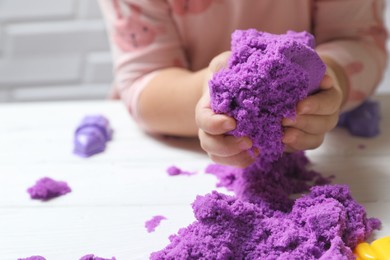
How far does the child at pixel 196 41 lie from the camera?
664 millimetres

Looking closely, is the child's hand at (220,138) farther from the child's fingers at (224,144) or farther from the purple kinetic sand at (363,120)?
the purple kinetic sand at (363,120)

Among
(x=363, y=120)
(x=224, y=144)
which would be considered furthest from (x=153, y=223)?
(x=363, y=120)

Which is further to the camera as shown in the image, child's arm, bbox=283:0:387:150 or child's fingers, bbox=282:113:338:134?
child's arm, bbox=283:0:387:150

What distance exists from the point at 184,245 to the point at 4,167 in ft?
0.98

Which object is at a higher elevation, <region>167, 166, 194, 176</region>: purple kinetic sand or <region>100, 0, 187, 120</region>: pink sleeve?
<region>100, 0, 187, 120</region>: pink sleeve

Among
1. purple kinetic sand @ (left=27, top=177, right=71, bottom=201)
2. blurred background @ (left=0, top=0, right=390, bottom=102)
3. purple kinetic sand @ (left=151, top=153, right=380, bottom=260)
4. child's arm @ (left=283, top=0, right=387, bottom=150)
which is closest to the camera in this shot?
purple kinetic sand @ (left=151, top=153, right=380, bottom=260)

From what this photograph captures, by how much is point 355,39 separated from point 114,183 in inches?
14.4

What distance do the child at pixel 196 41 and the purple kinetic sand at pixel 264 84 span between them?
0.53 ft

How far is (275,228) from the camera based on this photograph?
446 millimetres

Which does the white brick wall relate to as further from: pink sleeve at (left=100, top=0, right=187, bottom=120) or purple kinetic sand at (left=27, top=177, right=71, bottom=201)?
purple kinetic sand at (left=27, top=177, right=71, bottom=201)

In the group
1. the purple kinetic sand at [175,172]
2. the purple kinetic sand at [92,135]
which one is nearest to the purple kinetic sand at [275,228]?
the purple kinetic sand at [175,172]

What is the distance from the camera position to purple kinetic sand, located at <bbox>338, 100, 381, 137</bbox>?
664mm

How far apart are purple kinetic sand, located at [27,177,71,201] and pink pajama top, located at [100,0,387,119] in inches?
6.4

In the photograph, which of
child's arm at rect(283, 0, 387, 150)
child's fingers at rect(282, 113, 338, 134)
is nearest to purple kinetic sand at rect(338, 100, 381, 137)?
child's arm at rect(283, 0, 387, 150)
